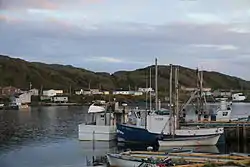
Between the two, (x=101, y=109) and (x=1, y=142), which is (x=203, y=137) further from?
(x=1, y=142)

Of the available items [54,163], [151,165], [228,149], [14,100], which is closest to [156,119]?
[228,149]

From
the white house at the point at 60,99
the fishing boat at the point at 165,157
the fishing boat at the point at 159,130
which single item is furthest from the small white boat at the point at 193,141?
the white house at the point at 60,99

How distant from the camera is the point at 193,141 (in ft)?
115

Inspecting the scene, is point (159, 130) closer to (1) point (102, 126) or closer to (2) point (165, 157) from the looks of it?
(1) point (102, 126)

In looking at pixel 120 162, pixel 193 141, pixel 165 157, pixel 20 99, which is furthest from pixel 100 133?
pixel 20 99

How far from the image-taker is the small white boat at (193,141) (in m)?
34.5

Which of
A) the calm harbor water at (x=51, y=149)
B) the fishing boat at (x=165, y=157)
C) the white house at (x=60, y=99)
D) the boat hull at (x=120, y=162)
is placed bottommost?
the calm harbor water at (x=51, y=149)

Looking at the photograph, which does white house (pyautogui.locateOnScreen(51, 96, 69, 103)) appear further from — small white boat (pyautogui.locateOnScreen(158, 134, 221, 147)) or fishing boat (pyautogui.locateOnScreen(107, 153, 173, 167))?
fishing boat (pyautogui.locateOnScreen(107, 153, 173, 167))

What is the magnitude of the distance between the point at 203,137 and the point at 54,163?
1119 cm

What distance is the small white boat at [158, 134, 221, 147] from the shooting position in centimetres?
3447

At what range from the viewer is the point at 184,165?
21.6 m

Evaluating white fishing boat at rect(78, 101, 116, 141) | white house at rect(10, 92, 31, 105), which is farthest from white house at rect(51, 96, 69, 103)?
white fishing boat at rect(78, 101, 116, 141)

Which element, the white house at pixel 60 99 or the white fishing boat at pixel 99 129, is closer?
the white fishing boat at pixel 99 129

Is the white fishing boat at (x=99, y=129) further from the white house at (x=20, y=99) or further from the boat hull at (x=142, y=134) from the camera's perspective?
the white house at (x=20, y=99)
